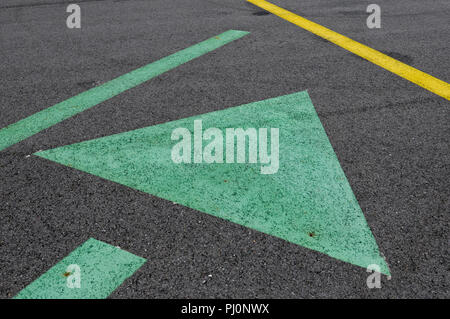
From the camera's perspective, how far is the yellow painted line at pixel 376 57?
14.3 feet

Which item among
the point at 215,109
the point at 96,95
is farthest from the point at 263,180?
the point at 96,95

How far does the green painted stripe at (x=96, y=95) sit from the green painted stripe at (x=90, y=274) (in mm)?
1555

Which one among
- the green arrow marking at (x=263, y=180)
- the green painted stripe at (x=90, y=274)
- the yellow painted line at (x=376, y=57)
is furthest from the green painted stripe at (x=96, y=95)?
the green painted stripe at (x=90, y=274)

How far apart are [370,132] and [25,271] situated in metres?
2.70

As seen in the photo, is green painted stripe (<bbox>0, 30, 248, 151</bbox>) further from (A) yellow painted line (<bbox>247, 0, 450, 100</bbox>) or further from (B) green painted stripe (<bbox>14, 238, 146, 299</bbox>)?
(B) green painted stripe (<bbox>14, 238, 146, 299</bbox>)

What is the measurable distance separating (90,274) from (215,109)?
6.96ft

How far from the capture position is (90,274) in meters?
2.24

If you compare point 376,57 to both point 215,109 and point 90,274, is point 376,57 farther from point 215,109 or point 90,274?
point 90,274

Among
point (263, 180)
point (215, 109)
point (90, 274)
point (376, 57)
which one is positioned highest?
point (376, 57)

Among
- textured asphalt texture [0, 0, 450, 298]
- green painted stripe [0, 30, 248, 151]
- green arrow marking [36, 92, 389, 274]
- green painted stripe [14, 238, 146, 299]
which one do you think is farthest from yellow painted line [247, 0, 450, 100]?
green painted stripe [14, 238, 146, 299]

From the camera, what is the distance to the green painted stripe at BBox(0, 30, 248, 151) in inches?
143

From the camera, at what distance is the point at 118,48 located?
5.64m

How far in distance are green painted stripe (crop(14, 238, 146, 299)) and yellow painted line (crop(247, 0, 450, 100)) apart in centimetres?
341
